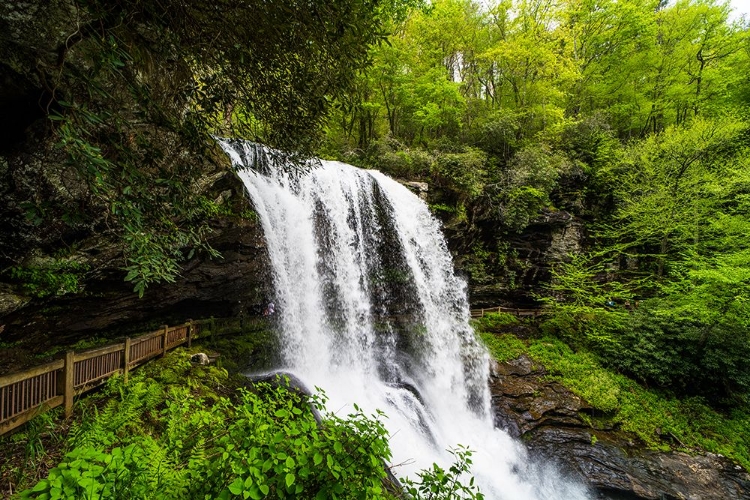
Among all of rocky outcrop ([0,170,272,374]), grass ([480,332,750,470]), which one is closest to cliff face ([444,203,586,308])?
grass ([480,332,750,470])

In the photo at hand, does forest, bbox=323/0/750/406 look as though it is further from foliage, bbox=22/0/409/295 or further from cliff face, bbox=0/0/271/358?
foliage, bbox=22/0/409/295

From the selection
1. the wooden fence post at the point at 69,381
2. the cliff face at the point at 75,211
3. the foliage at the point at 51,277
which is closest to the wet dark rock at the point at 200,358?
the cliff face at the point at 75,211

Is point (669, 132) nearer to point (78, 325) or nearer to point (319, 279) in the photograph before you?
point (319, 279)

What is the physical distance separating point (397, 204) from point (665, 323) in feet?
35.9

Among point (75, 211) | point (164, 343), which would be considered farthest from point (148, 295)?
point (75, 211)

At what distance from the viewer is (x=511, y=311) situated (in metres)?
15.7

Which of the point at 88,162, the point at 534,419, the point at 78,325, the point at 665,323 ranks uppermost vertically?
the point at 88,162

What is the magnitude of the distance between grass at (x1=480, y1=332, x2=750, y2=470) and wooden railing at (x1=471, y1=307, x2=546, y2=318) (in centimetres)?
225

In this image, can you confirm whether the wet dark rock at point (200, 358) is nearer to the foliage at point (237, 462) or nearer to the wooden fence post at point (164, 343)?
the wooden fence post at point (164, 343)

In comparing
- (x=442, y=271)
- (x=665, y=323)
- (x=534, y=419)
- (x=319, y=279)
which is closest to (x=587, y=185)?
(x=665, y=323)

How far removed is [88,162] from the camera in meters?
2.14

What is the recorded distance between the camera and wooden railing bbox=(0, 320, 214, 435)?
3.84 meters

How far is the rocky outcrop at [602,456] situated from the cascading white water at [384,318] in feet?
2.02

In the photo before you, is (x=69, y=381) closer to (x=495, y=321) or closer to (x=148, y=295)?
(x=148, y=295)
